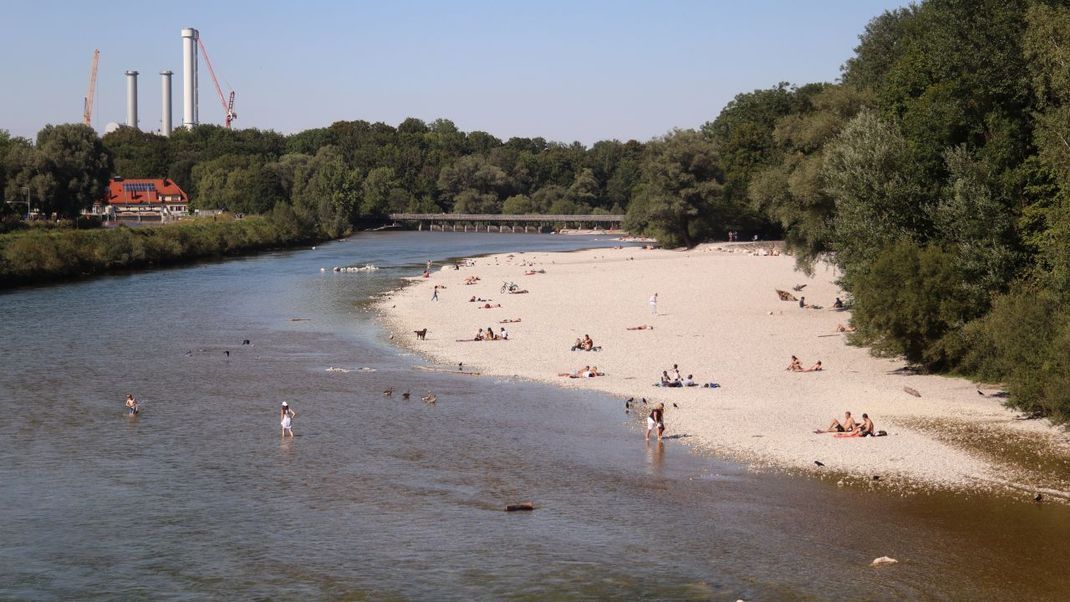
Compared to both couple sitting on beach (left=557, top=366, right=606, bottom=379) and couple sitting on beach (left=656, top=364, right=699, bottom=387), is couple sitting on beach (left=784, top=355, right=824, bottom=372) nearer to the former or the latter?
couple sitting on beach (left=656, top=364, right=699, bottom=387)

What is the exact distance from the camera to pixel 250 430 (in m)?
35.5

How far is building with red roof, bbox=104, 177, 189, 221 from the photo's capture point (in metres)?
177

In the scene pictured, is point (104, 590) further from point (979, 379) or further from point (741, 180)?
point (741, 180)

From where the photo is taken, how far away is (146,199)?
7347 inches

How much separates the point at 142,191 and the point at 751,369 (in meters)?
167

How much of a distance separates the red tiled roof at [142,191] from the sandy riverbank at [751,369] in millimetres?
117983

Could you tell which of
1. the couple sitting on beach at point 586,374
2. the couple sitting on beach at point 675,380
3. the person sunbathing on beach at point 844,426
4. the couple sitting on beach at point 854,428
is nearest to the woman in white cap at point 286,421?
the couple sitting on beach at point 586,374

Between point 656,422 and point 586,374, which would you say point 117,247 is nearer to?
point 586,374

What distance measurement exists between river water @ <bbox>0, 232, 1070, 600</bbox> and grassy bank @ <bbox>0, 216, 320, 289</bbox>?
150 feet

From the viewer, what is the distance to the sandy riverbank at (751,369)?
2950 cm

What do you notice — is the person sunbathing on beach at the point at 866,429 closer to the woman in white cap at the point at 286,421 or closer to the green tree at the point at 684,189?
the woman in white cap at the point at 286,421

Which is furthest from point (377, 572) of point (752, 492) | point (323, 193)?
point (323, 193)

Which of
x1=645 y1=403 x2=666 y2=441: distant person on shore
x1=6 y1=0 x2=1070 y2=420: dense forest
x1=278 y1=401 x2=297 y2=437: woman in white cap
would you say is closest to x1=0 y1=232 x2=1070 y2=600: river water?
x1=278 y1=401 x2=297 y2=437: woman in white cap

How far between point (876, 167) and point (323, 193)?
143761 millimetres
